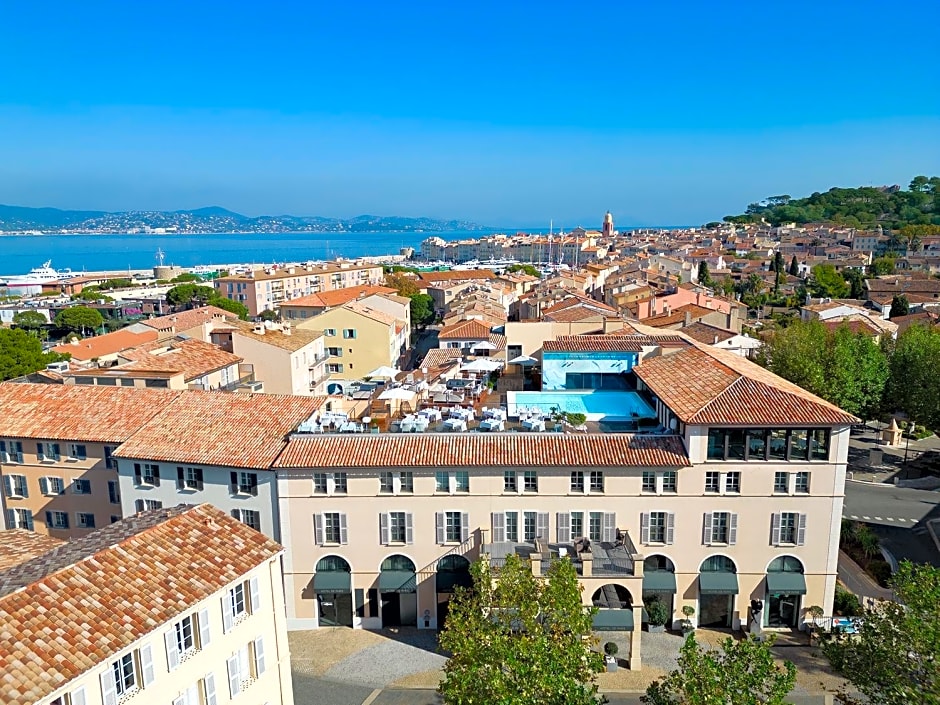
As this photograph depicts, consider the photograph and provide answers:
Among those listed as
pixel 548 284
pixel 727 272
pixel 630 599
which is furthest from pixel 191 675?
pixel 727 272

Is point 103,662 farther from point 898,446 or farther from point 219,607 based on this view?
point 898,446

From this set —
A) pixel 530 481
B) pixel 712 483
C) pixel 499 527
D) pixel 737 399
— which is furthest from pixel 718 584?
pixel 499 527

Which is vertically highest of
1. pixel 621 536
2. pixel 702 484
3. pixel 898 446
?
pixel 702 484

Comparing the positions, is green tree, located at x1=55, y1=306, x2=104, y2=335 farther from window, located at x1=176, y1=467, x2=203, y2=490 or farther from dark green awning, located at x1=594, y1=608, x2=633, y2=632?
dark green awning, located at x1=594, y1=608, x2=633, y2=632

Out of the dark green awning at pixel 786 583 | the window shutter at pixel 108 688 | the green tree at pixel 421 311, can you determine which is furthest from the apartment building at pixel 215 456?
the green tree at pixel 421 311

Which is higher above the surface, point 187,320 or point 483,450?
point 483,450

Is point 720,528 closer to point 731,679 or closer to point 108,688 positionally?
point 731,679

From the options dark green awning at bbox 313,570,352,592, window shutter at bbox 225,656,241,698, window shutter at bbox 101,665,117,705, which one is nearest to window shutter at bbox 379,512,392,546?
dark green awning at bbox 313,570,352,592
